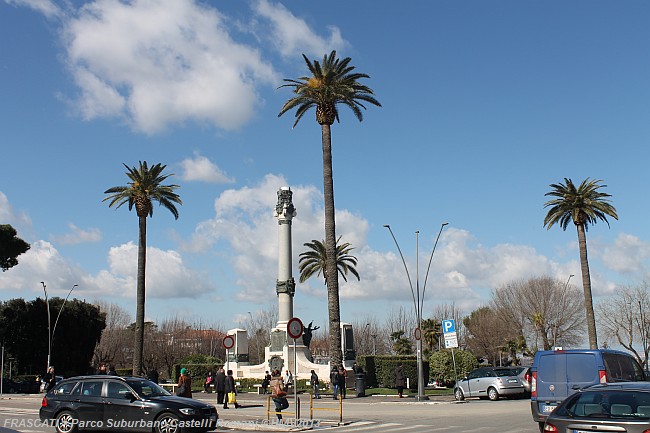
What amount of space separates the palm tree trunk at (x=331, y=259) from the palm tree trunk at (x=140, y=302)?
50.7ft

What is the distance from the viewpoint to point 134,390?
50.7ft

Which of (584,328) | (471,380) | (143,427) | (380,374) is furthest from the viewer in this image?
(584,328)

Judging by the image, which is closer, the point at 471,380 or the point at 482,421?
the point at 482,421

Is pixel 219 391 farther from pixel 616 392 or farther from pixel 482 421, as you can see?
pixel 616 392

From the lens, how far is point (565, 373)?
15383 millimetres

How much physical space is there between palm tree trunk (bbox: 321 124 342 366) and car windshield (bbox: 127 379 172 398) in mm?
22601

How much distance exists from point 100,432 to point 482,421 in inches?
418

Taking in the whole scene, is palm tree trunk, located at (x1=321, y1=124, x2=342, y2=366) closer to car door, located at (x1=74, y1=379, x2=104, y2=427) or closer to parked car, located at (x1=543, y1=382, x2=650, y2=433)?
car door, located at (x1=74, y1=379, x2=104, y2=427)

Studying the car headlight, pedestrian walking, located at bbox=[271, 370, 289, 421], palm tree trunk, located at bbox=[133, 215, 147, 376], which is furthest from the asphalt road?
palm tree trunk, located at bbox=[133, 215, 147, 376]

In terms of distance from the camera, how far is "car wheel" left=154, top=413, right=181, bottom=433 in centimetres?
1473

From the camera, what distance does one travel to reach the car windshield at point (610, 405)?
8.72 m

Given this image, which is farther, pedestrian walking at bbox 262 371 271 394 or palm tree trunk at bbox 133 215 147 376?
palm tree trunk at bbox 133 215 147 376

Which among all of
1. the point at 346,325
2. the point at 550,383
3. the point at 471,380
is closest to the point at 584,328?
the point at 346,325

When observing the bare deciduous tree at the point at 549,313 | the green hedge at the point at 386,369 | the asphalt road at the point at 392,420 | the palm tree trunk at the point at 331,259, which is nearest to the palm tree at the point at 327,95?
the palm tree trunk at the point at 331,259
